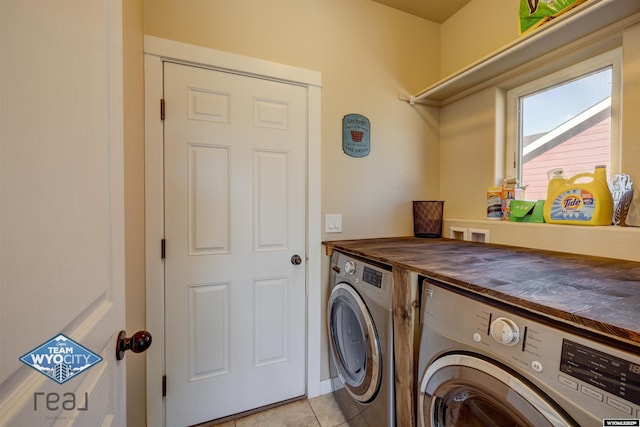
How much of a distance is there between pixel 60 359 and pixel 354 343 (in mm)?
1317

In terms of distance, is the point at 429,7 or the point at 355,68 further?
the point at 429,7

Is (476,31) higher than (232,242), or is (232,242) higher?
(476,31)

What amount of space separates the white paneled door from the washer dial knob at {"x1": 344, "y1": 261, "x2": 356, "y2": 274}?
34 cm

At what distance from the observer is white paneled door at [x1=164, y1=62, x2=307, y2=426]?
1.39m

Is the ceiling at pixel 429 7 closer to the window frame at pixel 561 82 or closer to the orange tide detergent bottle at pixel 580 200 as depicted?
the window frame at pixel 561 82

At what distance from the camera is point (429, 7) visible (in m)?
1.93

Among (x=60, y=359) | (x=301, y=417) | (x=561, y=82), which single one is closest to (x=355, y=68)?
(x=561, y=82)

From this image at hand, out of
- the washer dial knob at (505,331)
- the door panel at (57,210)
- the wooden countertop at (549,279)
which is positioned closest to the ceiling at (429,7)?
the wooden countertop at (549,279)

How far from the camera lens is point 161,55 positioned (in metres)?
1.33

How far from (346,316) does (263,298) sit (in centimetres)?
52

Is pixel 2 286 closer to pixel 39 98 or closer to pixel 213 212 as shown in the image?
pixel 39 98

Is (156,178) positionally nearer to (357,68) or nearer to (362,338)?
(362,338)

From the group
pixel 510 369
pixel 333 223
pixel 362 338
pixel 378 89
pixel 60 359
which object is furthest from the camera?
pixel 378 89

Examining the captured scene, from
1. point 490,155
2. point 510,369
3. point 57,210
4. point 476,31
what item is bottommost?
point 510,369
